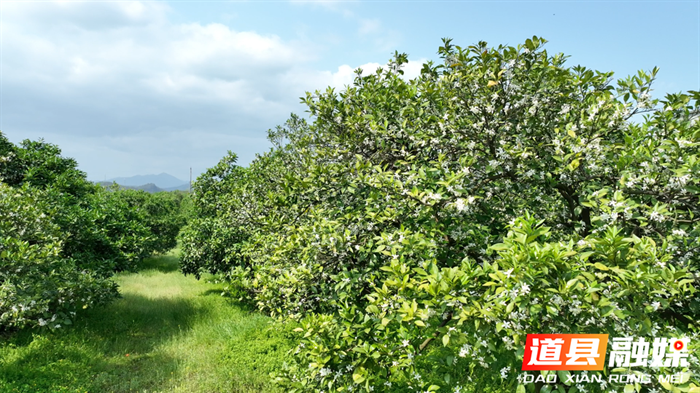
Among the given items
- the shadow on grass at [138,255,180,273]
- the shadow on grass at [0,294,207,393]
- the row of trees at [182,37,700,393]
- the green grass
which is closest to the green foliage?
the shadow on grass at [0,294,207,393]

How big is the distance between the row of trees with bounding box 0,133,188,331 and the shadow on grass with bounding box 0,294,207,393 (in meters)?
0.66

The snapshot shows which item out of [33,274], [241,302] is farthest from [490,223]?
[241,302]

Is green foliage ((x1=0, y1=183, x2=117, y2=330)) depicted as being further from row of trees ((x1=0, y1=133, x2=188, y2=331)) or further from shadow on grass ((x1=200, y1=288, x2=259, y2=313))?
shadow on grass ((x1=200, y1=288, x2=259, y2=313))

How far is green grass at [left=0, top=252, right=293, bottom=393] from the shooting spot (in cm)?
698

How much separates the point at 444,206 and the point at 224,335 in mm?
7842

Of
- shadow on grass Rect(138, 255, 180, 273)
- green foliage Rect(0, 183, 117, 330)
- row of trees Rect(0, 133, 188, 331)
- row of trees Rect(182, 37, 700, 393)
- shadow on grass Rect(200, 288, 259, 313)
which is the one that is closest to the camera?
row of trees Rect(182, 37, 700, 393)

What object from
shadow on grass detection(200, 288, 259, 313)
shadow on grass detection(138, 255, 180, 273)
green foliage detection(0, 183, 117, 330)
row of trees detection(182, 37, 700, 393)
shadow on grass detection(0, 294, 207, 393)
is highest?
row of trees detection(182, 37, 700, 393)

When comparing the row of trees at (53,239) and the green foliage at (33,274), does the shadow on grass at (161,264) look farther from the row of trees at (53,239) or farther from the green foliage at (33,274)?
the green foliage at (33,274)

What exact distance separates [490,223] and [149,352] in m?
8.73

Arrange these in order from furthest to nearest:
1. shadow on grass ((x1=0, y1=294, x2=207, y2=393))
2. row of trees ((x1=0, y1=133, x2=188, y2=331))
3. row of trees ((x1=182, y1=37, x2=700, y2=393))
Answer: shadow on grass ((x1=0, y1=294, x2=207, y2=393)), row of trees ((x1=0, y1=133, x2=188, y2=331)), row of trees ((x1=182, y1=37, x2=700, y2=393))

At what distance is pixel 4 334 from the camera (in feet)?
27.9

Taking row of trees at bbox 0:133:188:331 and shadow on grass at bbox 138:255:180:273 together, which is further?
shadow on grass at bbox 138:255:180:273

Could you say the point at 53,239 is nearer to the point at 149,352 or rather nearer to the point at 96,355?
the point at 96,355

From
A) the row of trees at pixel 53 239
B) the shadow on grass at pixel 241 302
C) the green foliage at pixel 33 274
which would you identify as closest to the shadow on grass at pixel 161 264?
the row of trees at pixel 53 239
